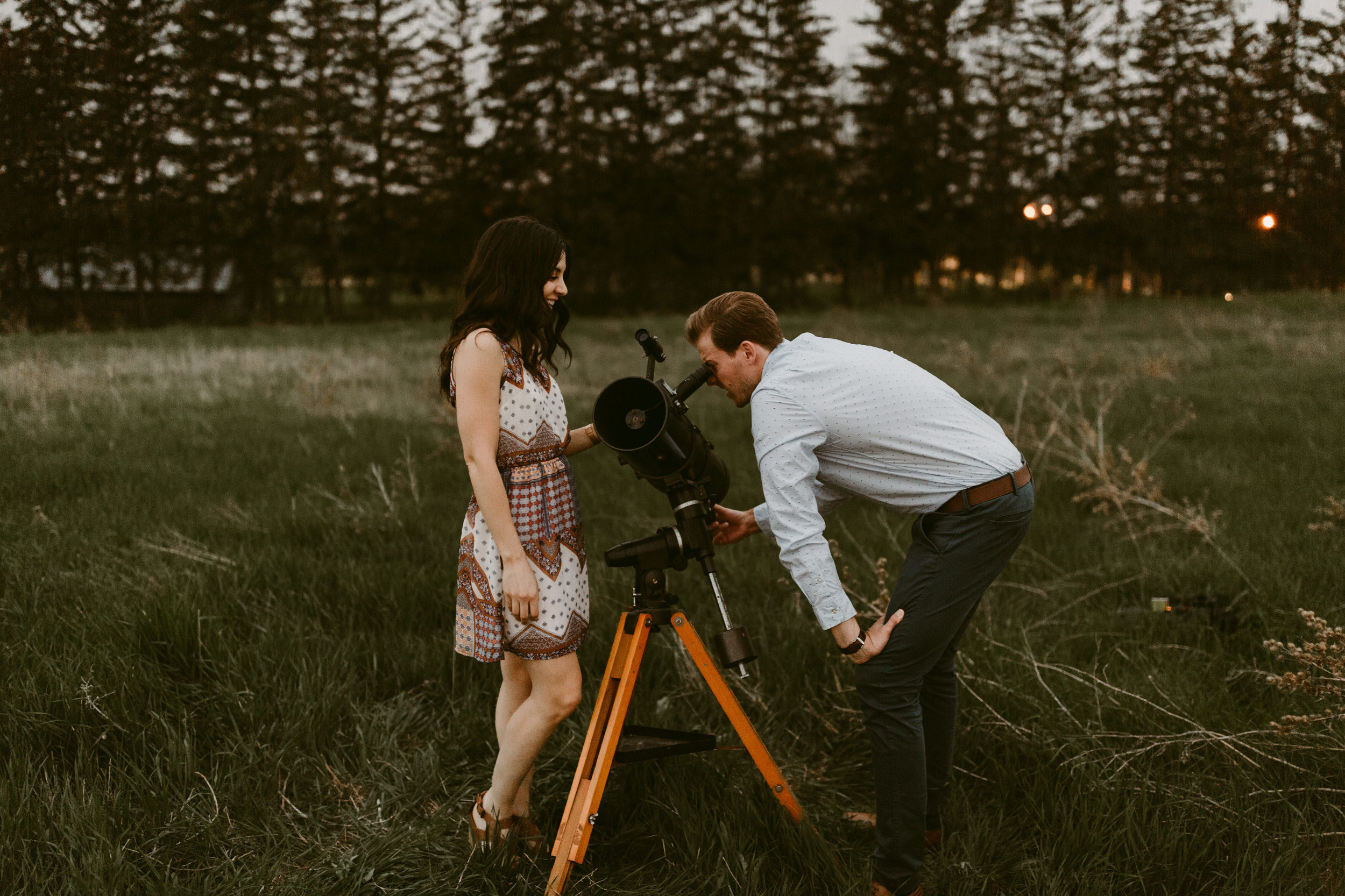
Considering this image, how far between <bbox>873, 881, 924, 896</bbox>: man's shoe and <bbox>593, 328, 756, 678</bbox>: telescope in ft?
2.52

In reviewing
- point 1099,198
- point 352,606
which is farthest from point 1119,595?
point 1099,198

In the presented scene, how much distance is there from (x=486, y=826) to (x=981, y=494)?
6.21 ft

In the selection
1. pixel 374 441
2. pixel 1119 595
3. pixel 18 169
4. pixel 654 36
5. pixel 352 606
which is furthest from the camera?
pixel 654 36

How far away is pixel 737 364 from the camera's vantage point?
2.59 m

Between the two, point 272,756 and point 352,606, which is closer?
point 272,756

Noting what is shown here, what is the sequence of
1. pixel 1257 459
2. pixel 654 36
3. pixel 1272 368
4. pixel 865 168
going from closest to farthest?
pixel 1257 459, pixel 1272 368, pixel 654 36, pixel 865 168

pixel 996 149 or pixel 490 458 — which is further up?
pixel 996 149

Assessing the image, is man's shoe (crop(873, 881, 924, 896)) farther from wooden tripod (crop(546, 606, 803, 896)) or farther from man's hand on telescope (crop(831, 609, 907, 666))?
man's hand on telescope (crop(831, 609, 907, 666))

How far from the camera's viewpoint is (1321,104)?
30.1m

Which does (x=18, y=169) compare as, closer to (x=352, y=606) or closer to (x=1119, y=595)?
(x=352, y=606)

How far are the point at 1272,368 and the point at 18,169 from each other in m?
35.8

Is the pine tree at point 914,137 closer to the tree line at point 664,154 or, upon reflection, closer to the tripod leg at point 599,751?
the tree line at point 664,154

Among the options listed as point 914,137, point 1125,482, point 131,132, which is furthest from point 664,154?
point 1125,482

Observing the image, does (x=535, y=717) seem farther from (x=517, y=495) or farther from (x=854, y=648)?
(x=854, y=648)
